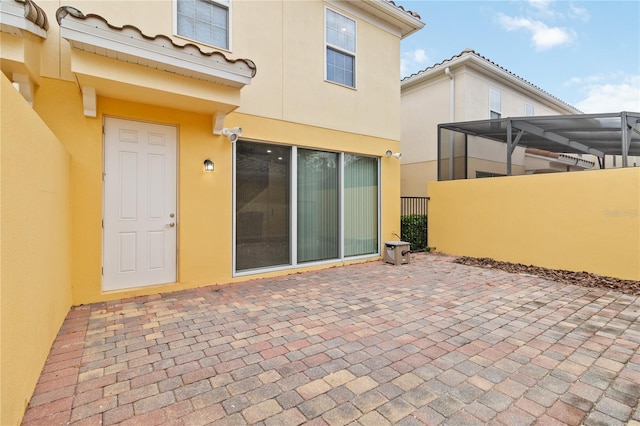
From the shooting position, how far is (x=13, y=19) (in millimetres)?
3783

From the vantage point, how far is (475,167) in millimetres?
11688

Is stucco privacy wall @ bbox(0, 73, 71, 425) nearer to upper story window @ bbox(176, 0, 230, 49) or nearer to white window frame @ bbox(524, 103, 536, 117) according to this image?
upper story window @ bbox(176, 0, 230, 49)

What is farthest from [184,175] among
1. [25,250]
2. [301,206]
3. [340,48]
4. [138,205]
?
[340,48]

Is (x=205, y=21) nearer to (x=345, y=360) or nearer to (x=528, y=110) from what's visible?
(x=345, y=360)

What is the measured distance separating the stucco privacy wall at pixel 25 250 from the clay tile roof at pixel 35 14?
1.78 meters

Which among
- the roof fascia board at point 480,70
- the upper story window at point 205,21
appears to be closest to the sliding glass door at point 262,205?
the upper story window at point 205,21

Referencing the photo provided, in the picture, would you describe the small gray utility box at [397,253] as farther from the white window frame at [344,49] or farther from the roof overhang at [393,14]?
the roof overhang at [393,14]

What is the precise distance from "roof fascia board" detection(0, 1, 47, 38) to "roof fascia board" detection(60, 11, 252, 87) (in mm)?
502

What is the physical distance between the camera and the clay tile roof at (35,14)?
387 centimetres

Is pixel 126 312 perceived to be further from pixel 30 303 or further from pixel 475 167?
pixel 475 167

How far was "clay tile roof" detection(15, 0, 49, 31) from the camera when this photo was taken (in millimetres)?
3867

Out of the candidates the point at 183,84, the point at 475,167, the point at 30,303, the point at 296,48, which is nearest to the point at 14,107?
the point at 30,303

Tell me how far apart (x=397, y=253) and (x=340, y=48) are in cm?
536

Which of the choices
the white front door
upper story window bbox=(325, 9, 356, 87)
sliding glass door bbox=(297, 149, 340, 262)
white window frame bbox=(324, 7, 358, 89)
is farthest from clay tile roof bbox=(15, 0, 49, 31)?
upper story window bbox=(325, 9, 356, 87)
